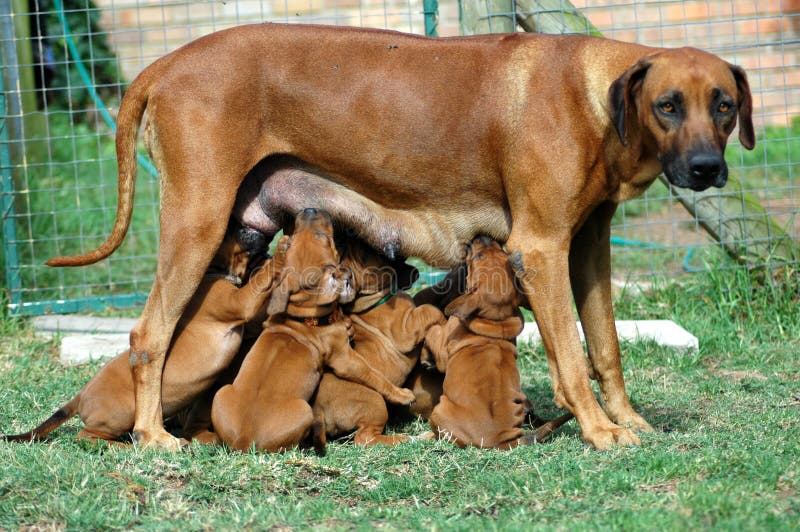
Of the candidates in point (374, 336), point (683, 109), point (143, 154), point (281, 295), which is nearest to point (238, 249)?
point (281, 295)

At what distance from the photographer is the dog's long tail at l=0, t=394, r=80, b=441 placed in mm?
4891

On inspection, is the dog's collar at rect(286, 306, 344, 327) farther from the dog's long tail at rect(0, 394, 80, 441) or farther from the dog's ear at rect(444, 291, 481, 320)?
the dog's long tail at rect(0, 394, 80, 441)

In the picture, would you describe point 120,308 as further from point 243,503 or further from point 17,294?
point 243,503

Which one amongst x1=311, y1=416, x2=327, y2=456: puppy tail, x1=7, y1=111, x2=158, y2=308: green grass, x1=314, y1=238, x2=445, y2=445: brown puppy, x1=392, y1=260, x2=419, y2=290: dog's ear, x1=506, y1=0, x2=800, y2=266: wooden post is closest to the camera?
x1=311, y1=416, x2=327, y2=456: puppy tail

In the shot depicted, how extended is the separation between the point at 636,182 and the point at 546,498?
1633 mm

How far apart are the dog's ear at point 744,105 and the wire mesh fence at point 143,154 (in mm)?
2031

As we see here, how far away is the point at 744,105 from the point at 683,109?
443 millimetres

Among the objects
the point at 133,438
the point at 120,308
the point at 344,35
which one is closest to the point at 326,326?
the point at 133,438

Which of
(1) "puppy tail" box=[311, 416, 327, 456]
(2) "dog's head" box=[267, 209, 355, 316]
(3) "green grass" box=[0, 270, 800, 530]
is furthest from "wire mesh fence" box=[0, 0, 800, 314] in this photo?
(1) "puppy tail" box=[311, 416, 327, 456]

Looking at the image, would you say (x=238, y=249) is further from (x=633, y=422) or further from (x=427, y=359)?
(x=633, y=422)

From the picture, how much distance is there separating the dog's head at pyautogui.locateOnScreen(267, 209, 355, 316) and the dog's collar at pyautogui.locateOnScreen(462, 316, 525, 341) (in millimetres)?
630

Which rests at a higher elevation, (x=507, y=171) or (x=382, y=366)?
(x=507, y=171)

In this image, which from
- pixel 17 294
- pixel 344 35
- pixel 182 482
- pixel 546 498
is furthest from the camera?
pixel 17 294

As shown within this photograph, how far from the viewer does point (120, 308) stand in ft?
26.6
